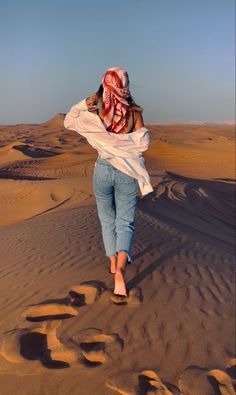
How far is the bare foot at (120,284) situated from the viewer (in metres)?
4.48

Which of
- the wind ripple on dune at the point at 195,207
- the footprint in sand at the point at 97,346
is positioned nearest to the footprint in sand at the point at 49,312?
the footprint in sand at the point at 97,346

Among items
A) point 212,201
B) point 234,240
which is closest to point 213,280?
point 234,240

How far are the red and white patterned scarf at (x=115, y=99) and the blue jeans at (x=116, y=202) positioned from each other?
1.14 ft

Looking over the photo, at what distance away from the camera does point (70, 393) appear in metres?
3.12

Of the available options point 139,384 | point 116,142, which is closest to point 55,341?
point 139,384

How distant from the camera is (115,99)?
4273 millimetres

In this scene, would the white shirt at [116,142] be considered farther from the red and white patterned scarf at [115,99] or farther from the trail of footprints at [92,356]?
the trail of footprints at [92,356]

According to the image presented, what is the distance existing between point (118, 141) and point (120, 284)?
131 cm

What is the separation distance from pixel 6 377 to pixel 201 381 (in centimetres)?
136

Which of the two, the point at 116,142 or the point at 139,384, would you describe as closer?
the point at 139,384

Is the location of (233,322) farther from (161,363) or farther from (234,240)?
(234,240)

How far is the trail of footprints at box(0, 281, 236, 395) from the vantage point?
129 inches

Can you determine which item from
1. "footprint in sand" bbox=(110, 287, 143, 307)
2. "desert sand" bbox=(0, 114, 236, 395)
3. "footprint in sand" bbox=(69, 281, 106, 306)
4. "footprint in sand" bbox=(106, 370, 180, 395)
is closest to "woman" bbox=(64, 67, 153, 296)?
"footprint in sand" bbox=(110, 287, 143, 307)

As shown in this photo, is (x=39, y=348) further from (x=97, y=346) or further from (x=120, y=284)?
(x=120, y=284)
